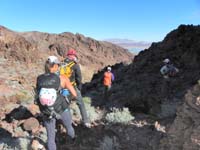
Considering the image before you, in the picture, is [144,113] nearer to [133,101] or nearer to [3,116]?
[133,101]

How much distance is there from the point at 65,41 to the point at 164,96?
5644 centimetres

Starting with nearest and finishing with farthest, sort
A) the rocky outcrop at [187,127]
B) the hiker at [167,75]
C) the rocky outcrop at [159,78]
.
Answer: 1. the rocky outcrop at [187,127]
2. the rocky outcrop at [159,78]
3. the hiker at [167,75]

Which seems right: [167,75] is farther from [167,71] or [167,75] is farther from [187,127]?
[187,127]

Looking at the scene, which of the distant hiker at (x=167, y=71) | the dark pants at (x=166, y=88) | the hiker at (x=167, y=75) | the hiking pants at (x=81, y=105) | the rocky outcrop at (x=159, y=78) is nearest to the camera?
the hiking pants at (x=81, y=105)

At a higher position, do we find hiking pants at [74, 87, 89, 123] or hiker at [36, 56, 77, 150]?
hiker at [36, 56, 77, 150]

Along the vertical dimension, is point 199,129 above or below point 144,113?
above

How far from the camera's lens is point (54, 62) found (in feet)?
19.9

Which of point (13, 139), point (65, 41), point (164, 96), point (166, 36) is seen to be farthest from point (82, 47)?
point (13, 139)

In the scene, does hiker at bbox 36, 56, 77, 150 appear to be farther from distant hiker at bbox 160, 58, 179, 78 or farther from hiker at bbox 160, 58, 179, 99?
distant hiker at bbox 160, 58, 179, 78

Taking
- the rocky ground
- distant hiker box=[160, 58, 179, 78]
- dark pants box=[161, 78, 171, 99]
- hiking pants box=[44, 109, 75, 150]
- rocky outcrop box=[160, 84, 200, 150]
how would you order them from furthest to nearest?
distant hiker box=[160, 58, 179, 78] → dark pants box=[161, 78, 171, 99] → hiking pants box=[44, 109, 75, 150] → the rocky ground → rocky outcrop box=[160, 84, 200, 150]

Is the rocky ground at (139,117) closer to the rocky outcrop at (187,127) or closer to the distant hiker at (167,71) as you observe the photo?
the rocky outcrop at (187,127)

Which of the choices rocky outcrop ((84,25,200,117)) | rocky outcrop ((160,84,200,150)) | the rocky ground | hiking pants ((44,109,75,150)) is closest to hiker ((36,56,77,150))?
hiking pants ((44,109,75,150))

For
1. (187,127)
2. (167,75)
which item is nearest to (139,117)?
(187,127)

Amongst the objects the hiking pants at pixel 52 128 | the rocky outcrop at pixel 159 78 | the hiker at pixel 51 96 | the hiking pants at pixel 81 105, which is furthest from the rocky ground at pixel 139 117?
the hiker at pixel 51 96
